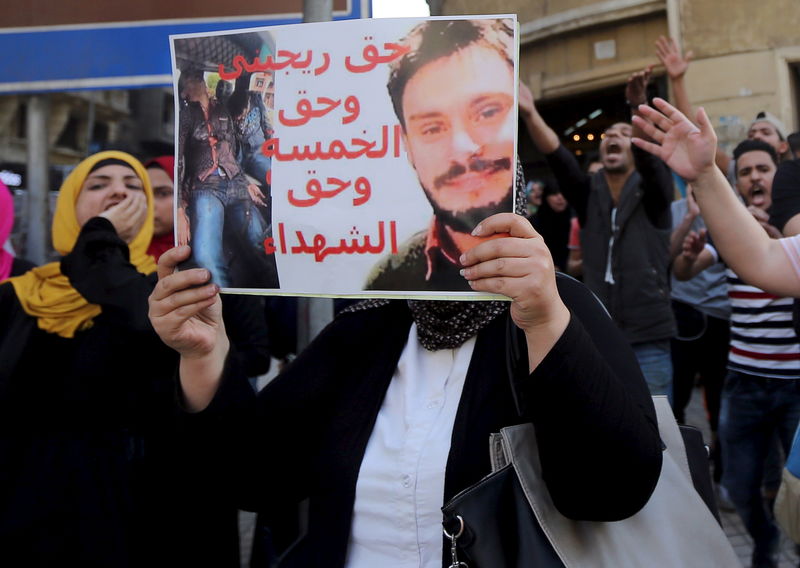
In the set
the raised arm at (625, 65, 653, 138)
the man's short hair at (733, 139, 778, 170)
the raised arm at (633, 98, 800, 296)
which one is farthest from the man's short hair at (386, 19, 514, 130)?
the man's short hair at (733, 139, 778, 170)

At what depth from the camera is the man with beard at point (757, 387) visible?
3219 mm

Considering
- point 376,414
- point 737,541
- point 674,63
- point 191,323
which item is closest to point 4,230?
point 191,323

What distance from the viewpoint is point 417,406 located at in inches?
60.4

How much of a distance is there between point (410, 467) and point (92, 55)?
2238mm

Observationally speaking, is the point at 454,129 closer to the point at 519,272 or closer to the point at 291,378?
the point at 519,272

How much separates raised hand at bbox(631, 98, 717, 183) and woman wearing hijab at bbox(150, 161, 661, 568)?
541 mm

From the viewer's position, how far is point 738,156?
3.60 metres

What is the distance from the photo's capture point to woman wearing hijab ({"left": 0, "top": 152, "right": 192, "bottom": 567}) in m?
2.18

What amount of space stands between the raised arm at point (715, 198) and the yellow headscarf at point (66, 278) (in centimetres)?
170

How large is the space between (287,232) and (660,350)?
2770mm

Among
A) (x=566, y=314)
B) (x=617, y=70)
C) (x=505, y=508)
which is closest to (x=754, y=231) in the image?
(x=566, y=314)

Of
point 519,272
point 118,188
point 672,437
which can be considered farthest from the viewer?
point 118,188

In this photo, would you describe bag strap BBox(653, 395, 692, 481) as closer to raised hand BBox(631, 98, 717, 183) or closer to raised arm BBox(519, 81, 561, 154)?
raised hand BBox(631, 98, 717, 183)

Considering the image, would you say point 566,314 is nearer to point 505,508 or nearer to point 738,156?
point 505,508
